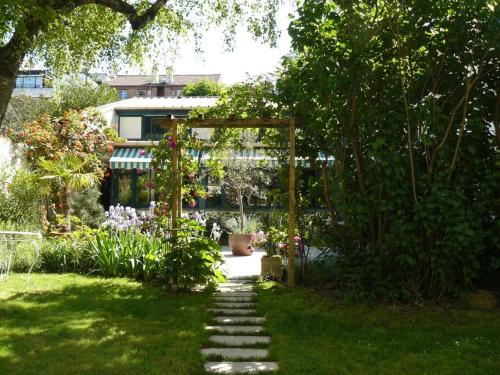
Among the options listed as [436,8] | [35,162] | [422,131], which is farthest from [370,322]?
[35,162]

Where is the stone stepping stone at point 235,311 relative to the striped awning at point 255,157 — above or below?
below

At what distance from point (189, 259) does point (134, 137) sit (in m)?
17.1

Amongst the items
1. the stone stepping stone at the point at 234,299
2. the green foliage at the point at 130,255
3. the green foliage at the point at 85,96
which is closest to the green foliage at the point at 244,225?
the green foliage at the point at 130,255

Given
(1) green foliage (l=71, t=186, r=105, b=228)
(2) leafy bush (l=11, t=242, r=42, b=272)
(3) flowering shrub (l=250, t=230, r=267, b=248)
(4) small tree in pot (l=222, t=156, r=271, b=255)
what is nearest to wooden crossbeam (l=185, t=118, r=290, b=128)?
(2) leafy bush (l=11, t=242, r=42, b=272)

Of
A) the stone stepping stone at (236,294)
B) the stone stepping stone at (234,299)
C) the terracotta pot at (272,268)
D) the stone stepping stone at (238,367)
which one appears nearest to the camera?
the stone stepping stone at (238,367)

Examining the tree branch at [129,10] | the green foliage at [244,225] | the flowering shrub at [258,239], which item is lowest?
the flowering shrub at [258,239]

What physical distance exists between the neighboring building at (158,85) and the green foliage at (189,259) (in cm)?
5431

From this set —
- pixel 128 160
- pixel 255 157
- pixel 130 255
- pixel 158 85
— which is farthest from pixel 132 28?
pixel 158 85

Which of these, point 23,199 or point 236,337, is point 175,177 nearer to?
point 236,337

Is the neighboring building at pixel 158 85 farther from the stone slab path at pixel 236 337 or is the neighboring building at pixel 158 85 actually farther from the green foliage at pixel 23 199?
the stone slab path at pixel 236 337

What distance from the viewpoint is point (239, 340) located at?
570cm

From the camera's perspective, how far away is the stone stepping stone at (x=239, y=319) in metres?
6.54

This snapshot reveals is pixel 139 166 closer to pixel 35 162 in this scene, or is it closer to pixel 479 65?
pixel 35 162

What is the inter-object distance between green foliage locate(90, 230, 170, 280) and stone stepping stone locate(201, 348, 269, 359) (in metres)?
4.03
